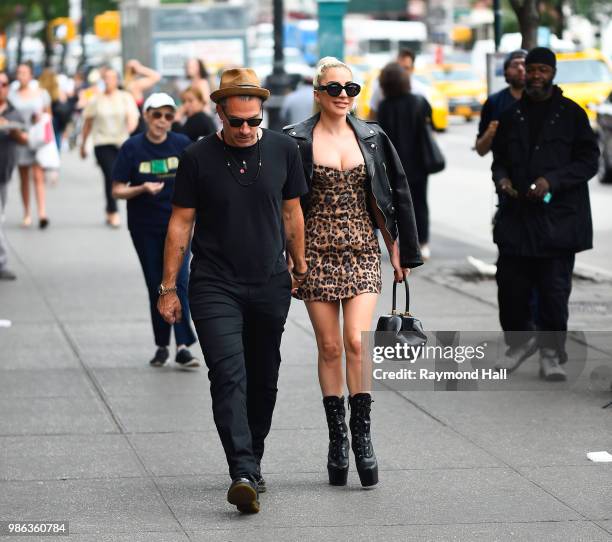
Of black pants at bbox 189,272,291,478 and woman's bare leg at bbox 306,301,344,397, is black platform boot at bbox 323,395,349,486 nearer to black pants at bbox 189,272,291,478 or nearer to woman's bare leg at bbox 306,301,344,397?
woman's bare leg at bbox 306,301,344,397

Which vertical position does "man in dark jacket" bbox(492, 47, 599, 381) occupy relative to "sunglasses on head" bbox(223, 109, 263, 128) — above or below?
below

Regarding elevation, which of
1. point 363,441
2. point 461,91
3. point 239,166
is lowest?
point 461,91

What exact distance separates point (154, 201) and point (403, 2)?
930 centimetres

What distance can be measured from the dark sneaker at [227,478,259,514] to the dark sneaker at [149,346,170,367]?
3647 mm

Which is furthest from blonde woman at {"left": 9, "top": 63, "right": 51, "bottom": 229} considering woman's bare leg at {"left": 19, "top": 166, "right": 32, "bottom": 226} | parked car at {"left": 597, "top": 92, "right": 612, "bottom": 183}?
parked car at {"left": 597, "top": 92, "right": 612, "bottom": 183}

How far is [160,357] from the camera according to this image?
988 centimetres

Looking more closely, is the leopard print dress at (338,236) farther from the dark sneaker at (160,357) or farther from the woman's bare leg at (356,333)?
the dark sneaker at (160,357)

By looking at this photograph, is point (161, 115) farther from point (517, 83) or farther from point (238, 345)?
point (238, 345)

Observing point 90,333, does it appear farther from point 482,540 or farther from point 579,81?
point 579,81

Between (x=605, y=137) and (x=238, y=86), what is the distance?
60.4 feet

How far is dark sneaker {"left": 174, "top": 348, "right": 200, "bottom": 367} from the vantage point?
975 centimetres

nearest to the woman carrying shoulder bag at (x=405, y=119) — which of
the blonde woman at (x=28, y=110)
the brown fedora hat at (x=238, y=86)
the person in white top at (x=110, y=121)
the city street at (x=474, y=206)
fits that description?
the city street at (x=474, y=206)

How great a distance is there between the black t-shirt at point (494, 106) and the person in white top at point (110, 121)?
23.1ft

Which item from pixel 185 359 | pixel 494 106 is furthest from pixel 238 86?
pixel 494 106
